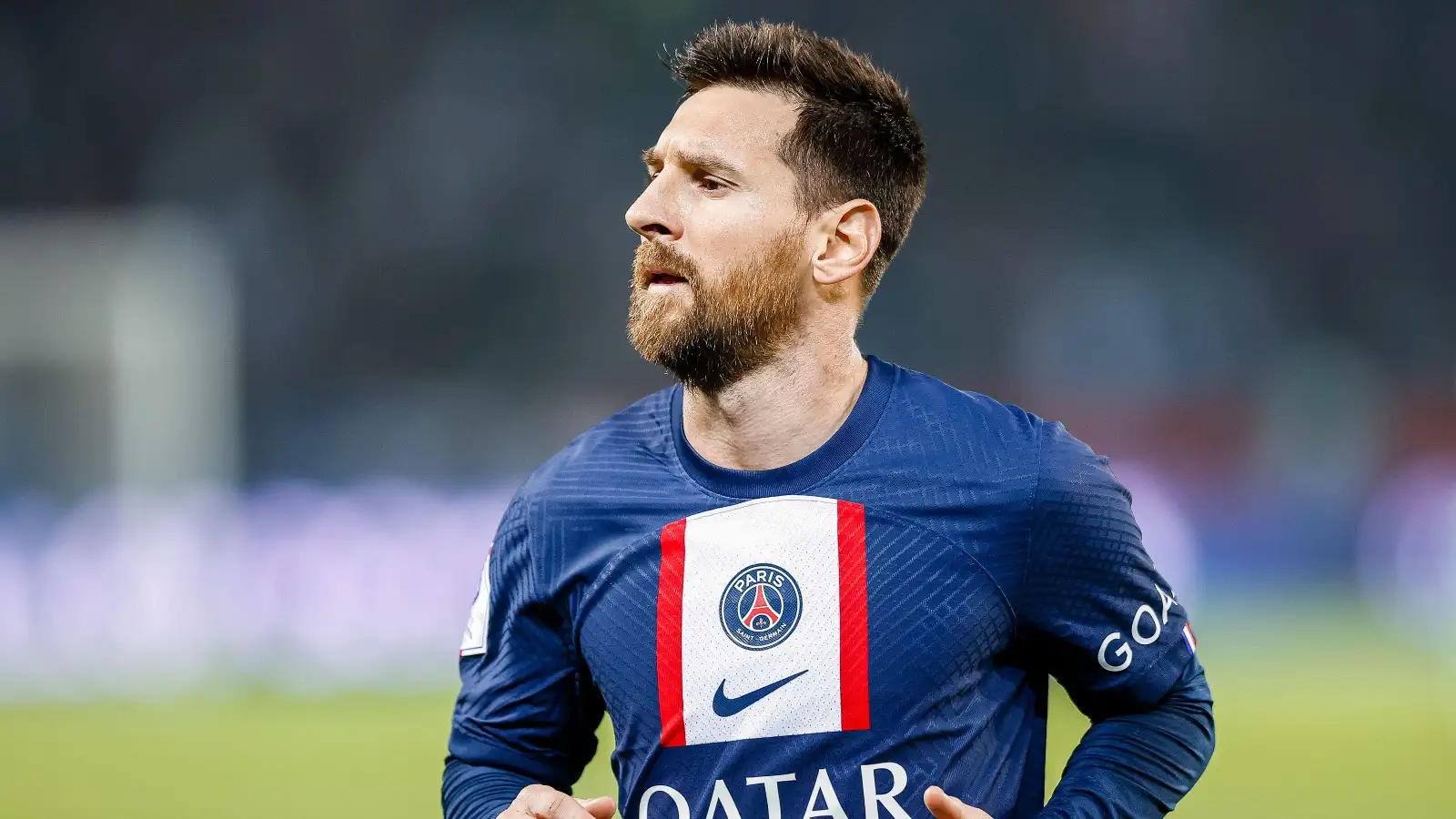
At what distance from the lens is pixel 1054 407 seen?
39.7 feet

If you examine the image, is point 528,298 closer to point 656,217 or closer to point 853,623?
point 656,217

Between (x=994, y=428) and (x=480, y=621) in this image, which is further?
(x=480, y=621)

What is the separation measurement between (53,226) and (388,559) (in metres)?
5.12

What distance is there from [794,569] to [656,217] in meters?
0.60

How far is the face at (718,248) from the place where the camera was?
233 cm

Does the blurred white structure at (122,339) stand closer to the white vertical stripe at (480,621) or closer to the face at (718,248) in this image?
the white vertical stripe at (480,621)

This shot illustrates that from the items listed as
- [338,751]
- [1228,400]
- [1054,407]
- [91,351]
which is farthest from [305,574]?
[1228,400]

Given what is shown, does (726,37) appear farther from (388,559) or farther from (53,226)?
(53,226)

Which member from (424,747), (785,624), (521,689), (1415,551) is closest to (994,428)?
(785,624)

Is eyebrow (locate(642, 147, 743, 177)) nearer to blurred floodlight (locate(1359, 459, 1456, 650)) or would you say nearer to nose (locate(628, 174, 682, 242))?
nose (locate(628, 174, 682, 242))

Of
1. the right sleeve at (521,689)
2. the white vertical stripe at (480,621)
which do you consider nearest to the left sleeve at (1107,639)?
the right sleeve at (521,689)

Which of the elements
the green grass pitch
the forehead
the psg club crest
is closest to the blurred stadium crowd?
the green grass pitch

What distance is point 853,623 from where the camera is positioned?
221cm

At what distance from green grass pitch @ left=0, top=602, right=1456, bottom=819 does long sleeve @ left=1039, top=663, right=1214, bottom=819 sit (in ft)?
12.8
